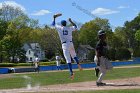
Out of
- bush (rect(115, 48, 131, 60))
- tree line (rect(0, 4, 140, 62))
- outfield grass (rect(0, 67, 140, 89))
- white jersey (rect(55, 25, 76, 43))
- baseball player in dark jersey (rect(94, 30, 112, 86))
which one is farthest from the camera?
bush (rect(115, 48, 131, 60))

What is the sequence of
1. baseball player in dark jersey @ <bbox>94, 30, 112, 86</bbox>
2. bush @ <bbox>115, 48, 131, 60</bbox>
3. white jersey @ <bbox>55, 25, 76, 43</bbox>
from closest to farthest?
baseball player in dark jersey @ <bbox>94, 30, 112, 86</bbox>, white jersey @ <bbox>55, 25, 76, 43</bbox>, bush @ <bbox>115, 48, 131, 60</bbox>

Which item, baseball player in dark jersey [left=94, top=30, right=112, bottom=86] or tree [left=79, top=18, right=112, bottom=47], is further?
tree [left=79, top=18, right=112, bottom=47]

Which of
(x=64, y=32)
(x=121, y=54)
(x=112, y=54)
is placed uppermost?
(x=64, y=32)

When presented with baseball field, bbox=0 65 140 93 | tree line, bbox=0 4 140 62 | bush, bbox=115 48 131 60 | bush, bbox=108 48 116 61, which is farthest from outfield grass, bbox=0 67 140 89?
bush, bbox=115 48 131 60

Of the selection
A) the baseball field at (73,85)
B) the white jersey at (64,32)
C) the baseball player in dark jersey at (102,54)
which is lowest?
the baseball field at (73,85)

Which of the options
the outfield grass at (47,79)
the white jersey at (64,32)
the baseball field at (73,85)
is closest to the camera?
the baseball field at (73,85)

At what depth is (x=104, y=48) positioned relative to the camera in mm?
15320

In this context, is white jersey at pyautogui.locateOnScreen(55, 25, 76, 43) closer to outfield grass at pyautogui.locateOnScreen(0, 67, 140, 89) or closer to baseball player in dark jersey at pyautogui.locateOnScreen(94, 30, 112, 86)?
outfield grass at pyautogui.locateOnScreen(0, 67, 140, 89)

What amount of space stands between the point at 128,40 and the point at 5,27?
65716 millimetres

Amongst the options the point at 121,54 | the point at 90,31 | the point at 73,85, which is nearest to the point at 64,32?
the point at 73,85

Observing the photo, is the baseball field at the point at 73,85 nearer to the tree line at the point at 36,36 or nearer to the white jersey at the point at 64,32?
the white jersey at the point at 64,32

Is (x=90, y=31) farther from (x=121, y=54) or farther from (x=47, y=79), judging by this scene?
(x=47, y=79)

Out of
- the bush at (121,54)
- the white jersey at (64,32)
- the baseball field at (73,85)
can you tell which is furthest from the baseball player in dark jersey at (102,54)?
the bush at (121,54)

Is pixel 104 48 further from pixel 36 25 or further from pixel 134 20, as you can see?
pixel 134 20
